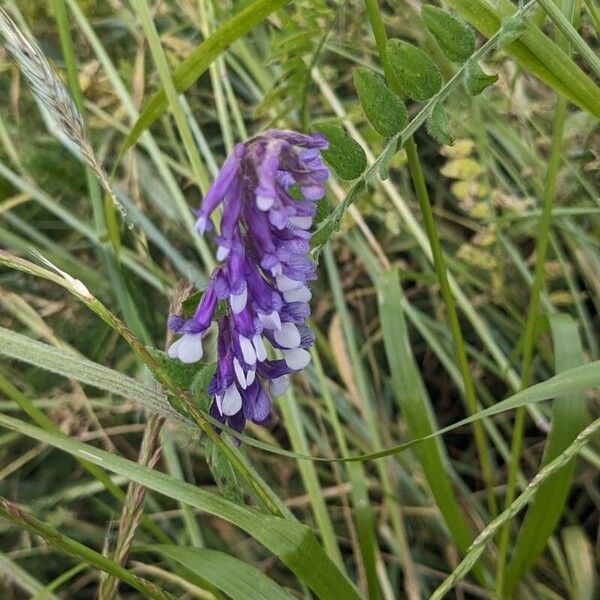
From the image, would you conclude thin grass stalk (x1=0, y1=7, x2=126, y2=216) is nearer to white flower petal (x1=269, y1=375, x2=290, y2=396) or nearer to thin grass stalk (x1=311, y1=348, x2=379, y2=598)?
white flower petal (x1=269, y1=375, x2=290, y2=396)

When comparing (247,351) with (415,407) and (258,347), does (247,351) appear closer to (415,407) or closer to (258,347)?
(258,347)

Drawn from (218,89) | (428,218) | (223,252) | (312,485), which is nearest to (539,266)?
(428,218)

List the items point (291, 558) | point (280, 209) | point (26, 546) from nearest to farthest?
point (280, 209) → point (291, 558) → point (26, 546)

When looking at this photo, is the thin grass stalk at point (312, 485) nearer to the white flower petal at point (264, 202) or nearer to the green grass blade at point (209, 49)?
the green grass blade at point (209, 49)

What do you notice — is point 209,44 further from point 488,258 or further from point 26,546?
point 26,546

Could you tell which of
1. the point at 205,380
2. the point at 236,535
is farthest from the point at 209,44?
the point at 236,535

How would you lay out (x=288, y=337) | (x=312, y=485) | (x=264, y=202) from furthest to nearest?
(x=312, y=485) < (x=288, y=337) < (x=264, y=202)

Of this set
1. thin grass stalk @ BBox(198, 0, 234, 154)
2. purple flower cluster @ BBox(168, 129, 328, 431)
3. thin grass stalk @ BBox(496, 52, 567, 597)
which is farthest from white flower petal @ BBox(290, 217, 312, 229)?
thin grass stalk @ BBox(198, 0, 234, 154)
